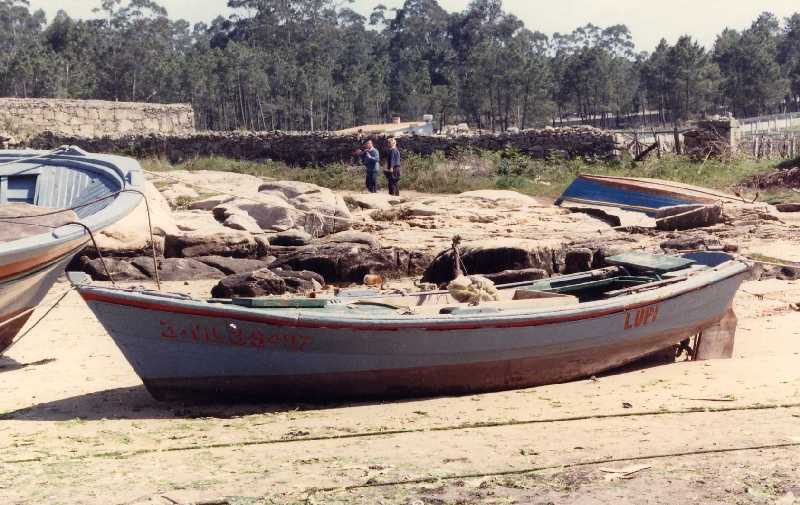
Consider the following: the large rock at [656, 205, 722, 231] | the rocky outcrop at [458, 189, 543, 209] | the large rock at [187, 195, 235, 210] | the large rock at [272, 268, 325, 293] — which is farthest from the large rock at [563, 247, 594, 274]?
the large rock at [187, 195, 235, 210]

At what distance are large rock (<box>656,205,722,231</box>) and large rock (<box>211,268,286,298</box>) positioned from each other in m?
6.49

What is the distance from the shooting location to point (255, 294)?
1152 centimetres

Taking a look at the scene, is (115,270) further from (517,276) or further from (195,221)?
(517,276)

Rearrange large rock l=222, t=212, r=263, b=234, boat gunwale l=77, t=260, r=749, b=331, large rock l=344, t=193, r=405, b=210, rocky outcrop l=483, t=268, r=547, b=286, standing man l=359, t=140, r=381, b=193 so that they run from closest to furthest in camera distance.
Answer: boat gunwale l=77, t=260, r=749, b=331, rocky outcrop l=483, t=268, r=547, b=286, large rock l=222, t=212, r=263, b=234, large rock l=344, t=193, r=405, b=210, standing man l=359, t=140, r=381, b=193

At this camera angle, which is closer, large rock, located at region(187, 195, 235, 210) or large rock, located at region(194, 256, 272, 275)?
large rock, located at region(194, 256, 272, 275)

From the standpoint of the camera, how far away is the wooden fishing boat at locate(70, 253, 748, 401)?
282 inches

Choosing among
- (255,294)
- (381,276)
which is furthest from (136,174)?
(381,276)

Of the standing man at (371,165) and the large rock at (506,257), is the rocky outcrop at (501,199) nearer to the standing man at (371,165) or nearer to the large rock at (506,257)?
the standing man at (371,165)

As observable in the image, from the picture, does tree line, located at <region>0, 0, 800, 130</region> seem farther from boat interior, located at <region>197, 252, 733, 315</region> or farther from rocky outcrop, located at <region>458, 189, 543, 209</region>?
boat interior, located at <region>197, 252, 733, 315</region>

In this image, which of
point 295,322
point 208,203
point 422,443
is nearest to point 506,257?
point 295,322

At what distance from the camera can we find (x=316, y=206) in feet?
54.3

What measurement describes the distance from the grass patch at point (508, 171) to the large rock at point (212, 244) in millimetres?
7206

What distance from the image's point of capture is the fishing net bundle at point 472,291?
8664 mm

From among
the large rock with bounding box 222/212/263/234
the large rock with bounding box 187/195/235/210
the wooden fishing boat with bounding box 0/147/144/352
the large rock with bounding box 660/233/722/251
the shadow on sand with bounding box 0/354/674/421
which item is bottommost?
the shadow on sand with bounding box 0/354/674/421
